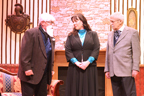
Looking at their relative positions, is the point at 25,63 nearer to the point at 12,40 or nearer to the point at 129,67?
the point at 129,67

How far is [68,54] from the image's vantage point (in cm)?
332

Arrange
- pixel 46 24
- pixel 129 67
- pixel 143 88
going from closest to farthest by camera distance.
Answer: pixel 46 24 → pixel 129 67 → pixel 143 88

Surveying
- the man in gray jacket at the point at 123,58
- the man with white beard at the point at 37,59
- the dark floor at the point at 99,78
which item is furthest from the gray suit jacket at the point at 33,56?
the dark floor at the point at 99,78

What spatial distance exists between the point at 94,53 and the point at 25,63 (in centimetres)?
120

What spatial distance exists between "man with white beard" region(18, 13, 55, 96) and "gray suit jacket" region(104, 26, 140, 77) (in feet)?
3.03

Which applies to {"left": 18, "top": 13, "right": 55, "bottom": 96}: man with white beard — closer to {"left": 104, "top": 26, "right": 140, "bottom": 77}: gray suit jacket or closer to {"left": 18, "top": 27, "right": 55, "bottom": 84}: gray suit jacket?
{"left": 18, "top": 27, "right": 55, "bottom": 84}: gray suit jacket

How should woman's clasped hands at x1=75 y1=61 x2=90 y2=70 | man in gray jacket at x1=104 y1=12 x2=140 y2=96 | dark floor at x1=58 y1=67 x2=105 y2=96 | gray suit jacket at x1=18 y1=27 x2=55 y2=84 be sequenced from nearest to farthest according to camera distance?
gray suit jacket at x1=18 y1=27 x2=55 y2=84 < man in gray jacket at x1=104 y1=12 x2=140 y2=96 < woman's clasped hands at x1=75 y1=61 x2=90 y2=70 < dark floor at x1=58 y1=67 x2=105 y2=96

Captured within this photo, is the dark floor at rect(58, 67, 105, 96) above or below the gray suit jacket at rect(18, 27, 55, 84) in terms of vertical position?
below

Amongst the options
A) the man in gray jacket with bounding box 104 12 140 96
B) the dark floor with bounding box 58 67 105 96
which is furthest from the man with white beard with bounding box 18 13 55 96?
the dark floor with bounding box 58 67 105 96

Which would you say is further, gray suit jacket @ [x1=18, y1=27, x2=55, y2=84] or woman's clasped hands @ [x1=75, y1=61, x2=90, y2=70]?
woman's clasped hands @ [x1=75, y1=61, x2=90, y2=70]

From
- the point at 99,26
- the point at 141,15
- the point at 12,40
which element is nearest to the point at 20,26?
the point at 12,40

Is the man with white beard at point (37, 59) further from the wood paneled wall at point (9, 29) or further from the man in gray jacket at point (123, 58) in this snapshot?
the wood paneled wall at point (9, 29)

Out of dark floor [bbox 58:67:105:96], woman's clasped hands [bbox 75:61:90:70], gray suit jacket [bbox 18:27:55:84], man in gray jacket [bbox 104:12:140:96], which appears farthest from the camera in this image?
dark floor [bbox 58:67:105:96]

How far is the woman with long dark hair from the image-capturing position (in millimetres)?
3223
